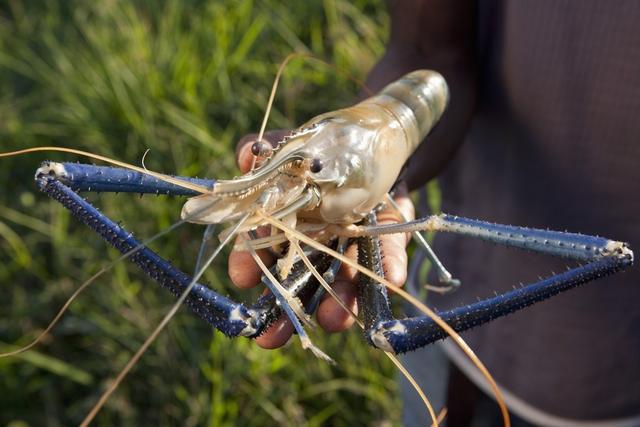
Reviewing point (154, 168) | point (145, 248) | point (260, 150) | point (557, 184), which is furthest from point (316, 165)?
point (154, 168)

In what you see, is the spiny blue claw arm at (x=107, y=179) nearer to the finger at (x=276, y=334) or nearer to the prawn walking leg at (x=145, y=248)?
the prawn walking leg at (x=145, y=248)

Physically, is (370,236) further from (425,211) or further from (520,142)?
(425,211)

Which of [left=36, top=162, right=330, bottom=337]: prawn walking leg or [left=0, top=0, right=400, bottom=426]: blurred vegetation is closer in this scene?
[left=36, top=162, right=330, bottom=337]: prawn walking leg

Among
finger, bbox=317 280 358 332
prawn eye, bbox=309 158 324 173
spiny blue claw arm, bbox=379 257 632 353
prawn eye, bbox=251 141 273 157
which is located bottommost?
finger, bbox=317 280 358 332

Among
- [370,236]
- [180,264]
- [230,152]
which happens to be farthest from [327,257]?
[230,152]

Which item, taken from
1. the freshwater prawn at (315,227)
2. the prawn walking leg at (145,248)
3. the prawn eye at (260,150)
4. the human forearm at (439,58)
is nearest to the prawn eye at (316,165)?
the freshwater prawn at (315,227)

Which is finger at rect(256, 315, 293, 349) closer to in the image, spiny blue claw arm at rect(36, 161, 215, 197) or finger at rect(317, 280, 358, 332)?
finger at rect(317, 280, 358, 332)

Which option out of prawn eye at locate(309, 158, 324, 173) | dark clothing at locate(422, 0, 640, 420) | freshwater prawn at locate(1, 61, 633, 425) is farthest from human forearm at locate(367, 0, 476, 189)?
prawn eye at locate(309, 158, 324, 173)
